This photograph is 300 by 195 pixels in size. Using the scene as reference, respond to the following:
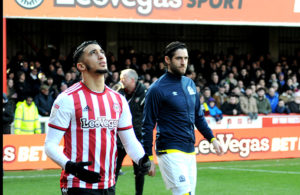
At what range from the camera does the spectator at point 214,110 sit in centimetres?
1903

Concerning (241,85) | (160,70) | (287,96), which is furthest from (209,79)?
(287,96)

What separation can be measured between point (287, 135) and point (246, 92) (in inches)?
200

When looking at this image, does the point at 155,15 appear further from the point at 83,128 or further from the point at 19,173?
the point at 83,128

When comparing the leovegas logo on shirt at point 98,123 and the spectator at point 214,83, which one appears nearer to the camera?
the leovegas logo on shirt at point 98,123

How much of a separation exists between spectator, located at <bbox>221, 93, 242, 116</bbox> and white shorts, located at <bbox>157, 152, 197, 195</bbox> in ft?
44.1

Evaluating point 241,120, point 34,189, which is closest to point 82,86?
point 34,189

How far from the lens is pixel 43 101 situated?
17.2m

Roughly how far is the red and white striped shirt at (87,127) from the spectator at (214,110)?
14.2 metres

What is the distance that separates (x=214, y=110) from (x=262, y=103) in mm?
2527

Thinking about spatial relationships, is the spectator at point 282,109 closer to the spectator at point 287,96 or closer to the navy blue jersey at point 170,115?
the spectator at point 287,96

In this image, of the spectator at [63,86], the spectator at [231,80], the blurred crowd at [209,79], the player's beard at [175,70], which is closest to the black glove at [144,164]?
the player's beard at [175,70]

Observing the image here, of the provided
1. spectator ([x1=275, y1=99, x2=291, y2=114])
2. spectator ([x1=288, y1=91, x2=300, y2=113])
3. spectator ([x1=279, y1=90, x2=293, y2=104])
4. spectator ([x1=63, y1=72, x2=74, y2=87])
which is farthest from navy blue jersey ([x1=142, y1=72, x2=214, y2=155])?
spectator ([x1=279, y1=90, x2=293, y2=104])

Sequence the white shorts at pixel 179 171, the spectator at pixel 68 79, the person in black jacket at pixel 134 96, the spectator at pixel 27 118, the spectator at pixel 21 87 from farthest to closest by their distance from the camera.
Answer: the spectator at pixel 68 79
the spectator at pixel 21 87
the spectator at pixel 27 118
the person in black jacket at pixel 134 96
the white shorts at pixel 179 171

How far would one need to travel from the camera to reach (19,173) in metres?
13.5
